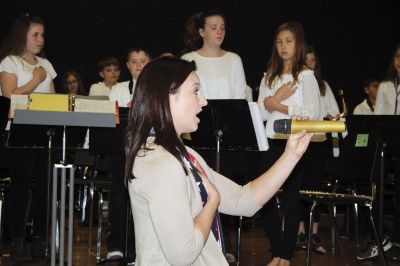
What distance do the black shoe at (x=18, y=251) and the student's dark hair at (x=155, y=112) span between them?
3.26 m

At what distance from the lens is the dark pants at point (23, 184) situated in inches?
207

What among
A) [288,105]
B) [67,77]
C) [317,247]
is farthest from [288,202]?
[67,77]

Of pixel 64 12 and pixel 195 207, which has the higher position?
pixel 64 12

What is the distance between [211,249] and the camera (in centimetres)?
223

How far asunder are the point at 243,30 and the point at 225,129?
449cm

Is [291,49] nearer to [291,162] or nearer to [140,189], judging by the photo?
[291,162]

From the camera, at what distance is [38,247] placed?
5359mm

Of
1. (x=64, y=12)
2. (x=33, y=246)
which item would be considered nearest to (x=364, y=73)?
(x=64, y=12)

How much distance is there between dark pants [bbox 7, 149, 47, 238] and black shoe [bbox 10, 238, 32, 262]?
0.14 feet

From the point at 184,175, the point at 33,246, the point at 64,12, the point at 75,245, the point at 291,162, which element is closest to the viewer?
the point at 184,175

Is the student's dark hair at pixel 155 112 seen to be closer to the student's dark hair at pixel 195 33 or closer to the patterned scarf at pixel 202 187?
the patterned scarf at pixel 202 187

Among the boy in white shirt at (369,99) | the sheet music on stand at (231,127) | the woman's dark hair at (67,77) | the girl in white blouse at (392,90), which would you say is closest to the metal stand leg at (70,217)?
the sheet music on stand at (231,127)

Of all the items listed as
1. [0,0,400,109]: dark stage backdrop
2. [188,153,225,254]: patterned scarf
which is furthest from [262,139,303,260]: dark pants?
[0,0,400,109]: dark stage backdrop

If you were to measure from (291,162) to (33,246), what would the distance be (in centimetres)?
344
